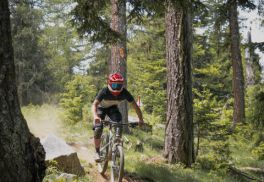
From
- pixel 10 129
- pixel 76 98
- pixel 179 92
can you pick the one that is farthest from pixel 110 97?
pixel 76 98

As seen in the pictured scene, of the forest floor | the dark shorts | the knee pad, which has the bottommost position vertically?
the forest floor

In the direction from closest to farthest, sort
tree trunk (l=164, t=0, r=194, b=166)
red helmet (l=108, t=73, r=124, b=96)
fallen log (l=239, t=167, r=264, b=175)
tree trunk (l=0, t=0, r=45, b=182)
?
tree trunk (l=0, t=0, r=45, b=182) < red helmet (l=108, t=73, r=124, b=96) < tree trunk (l=164, t=0, r=194, b=166) < fallen log (l=239, t=167, r=264, b=175)

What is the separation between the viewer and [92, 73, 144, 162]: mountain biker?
7613 mm

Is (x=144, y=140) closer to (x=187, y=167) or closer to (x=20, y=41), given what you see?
(x=187, y=167)

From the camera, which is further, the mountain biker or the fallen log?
the fallen log

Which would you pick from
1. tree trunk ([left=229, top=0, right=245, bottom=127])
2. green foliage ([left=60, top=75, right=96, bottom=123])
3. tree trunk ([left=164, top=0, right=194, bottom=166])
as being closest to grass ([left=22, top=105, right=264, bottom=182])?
tree trunk ([left=164, top=0, right=194, bottom=166])

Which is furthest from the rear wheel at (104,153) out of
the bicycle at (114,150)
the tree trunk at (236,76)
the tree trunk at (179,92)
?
the tree trunk at (236,76)

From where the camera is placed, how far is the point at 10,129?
3.88 meters

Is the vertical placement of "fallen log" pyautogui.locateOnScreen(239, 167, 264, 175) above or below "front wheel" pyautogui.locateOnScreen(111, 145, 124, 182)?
below

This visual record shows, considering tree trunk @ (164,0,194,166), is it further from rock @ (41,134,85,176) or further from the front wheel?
rock @ (41,134,85,176)

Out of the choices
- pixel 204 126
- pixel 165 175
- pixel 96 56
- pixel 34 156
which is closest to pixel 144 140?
pixel 204 126

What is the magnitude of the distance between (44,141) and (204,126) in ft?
15.3

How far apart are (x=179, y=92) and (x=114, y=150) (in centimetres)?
316

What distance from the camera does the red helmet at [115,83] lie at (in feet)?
24.9
